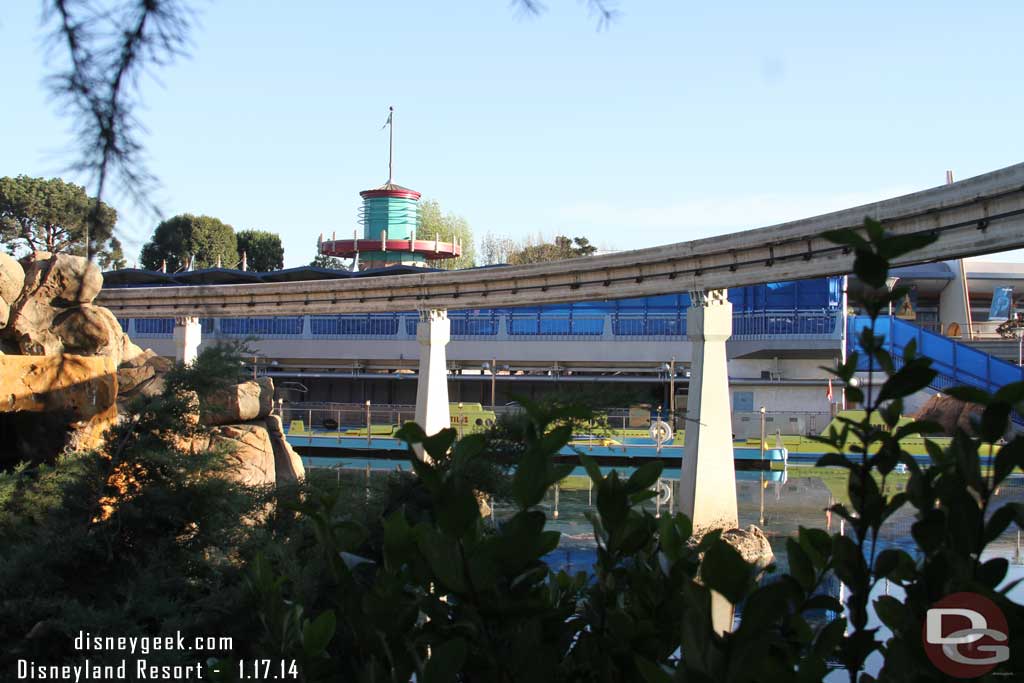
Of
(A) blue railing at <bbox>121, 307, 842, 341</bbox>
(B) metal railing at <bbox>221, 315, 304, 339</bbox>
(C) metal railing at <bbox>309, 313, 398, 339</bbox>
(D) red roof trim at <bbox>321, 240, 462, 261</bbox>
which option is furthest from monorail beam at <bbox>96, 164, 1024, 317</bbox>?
(D) red roof trim at <bbox>321, 240, 462, 261</bbox>

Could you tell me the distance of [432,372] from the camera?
28.0 meters

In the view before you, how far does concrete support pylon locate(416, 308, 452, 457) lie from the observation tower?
31.0 meters

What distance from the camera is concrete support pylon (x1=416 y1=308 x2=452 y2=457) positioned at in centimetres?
2761

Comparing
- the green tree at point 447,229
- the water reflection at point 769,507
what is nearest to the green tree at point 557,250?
the green tree at point 447,229

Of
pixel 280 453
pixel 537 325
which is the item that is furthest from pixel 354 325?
pixel 280 453

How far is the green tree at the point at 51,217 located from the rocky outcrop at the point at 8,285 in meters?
8.11

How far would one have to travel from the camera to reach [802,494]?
28125 millimetres

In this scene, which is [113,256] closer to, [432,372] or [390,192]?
[432,372]

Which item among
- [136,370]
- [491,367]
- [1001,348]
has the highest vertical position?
[1001,348]

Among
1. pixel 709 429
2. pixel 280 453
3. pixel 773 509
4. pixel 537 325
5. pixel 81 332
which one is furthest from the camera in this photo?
pixel 537 325

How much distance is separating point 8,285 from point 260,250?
63730mm

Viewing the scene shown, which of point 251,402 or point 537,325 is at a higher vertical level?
point 537,325

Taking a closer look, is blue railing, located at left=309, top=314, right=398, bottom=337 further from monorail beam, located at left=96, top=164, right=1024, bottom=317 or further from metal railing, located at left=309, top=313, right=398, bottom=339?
monorail beam, located at left=96, top=164, right=1024, bottom=317

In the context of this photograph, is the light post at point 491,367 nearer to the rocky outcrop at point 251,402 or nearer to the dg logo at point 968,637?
the rocky outcrop at point 251,402
